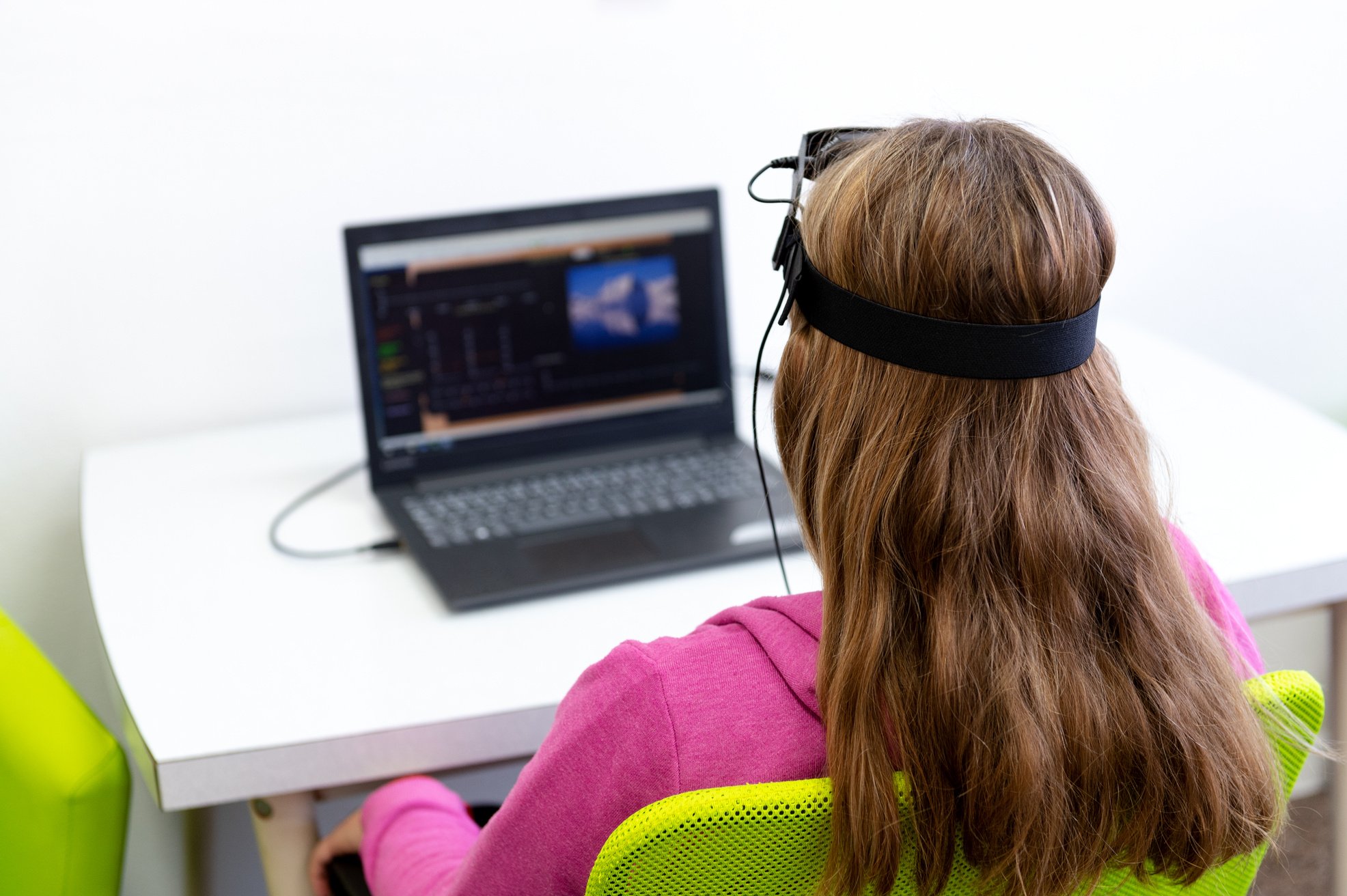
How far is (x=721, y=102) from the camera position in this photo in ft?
5.10

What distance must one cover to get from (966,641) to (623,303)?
784 millimetres

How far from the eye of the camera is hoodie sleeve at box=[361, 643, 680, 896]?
61cm

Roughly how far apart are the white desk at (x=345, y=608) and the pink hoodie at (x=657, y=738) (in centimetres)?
24

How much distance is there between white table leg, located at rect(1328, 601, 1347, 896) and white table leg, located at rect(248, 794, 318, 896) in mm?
921

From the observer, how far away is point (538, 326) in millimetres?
1307

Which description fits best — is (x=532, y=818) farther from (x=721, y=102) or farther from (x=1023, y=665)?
(x=721, y=102)

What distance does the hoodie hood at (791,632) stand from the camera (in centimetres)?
64

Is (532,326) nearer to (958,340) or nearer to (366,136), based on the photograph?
(366,136)

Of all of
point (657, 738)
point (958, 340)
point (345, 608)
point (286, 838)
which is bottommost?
point (286, 838)

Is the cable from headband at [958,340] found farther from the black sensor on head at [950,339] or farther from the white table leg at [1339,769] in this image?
the white table leg at [1339,769]

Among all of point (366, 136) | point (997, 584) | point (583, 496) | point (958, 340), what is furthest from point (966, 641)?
point (366, 136)

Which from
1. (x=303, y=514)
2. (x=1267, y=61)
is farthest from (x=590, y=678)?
(x=1267, y=61)

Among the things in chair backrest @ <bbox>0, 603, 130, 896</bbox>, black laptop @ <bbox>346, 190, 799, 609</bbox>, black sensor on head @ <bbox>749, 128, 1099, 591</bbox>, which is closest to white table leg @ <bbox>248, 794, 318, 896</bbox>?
chair backrest @ <bbox>0, 603, 130, 896</bbox>

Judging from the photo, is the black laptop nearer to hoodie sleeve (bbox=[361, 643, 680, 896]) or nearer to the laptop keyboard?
the laptop keyboard
